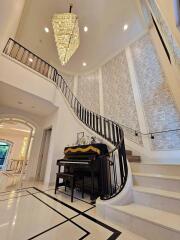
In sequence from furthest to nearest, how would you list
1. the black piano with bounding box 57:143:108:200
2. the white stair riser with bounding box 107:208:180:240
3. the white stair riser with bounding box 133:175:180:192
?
the black piano with bounding box 57:143:108:200, the white stair riser with bounding box 133:175:180:192, the white stair riser with bounding box 107:208:180:240

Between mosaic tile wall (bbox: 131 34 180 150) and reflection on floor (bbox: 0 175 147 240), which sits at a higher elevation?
mosaic tile wall (bbox: 131 34 180 150)

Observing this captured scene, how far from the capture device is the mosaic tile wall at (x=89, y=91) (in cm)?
621

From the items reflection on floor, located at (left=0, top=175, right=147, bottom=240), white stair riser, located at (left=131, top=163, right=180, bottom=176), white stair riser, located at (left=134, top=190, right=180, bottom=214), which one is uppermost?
white stair riser, located at (left=131, top=163, right=180, bottom=176)

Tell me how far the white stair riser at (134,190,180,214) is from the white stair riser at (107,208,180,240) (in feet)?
1.23

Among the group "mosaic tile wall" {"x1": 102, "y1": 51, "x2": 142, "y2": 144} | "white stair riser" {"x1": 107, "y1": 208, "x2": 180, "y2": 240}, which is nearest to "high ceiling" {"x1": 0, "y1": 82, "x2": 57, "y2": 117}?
"mosaic tile wall" {"x1": 102, "y1": 51, "x2": 142, "y2": 144}

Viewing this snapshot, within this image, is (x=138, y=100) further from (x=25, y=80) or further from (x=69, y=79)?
(x=69, y=79)

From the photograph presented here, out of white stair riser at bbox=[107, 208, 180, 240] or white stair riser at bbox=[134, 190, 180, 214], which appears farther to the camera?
white stair riser at bbox=[134, 190, 180, 214]

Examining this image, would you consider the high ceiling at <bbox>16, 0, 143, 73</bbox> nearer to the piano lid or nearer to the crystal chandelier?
the crystal chandelier

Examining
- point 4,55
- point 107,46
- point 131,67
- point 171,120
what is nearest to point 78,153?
point 171,120

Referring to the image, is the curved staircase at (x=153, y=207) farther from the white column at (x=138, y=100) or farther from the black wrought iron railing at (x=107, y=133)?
the white column at (x=138, y=100)

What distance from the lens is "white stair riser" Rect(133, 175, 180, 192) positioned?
1.71m

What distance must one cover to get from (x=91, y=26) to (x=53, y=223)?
6749 mm

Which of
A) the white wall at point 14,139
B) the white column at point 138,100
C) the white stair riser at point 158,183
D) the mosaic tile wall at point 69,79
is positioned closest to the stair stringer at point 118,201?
the white stair riser at point 158,183

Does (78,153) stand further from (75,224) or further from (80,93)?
(80,93)
